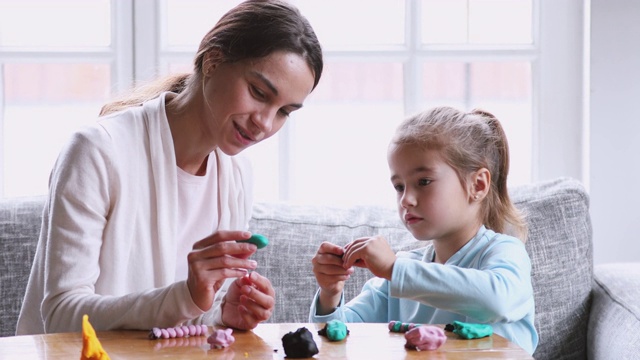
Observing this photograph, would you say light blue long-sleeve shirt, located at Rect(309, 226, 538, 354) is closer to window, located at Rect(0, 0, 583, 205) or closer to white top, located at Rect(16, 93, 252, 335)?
white top, located at Rect(16, 93, 252, 335)

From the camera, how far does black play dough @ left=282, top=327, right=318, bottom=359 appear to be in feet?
3.96

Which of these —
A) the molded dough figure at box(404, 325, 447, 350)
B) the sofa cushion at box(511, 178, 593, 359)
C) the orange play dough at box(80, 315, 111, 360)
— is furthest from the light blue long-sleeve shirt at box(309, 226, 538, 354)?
the orange play dough at box(80, 315, 111, 360)

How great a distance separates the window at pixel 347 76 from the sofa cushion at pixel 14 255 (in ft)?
1.88

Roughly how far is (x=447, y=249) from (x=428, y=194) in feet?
0.46

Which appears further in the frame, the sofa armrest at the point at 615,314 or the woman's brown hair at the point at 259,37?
the sofa armrest at the point at 615,314

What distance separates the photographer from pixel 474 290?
152 centimetres

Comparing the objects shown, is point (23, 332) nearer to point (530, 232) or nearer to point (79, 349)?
point (79, 349)

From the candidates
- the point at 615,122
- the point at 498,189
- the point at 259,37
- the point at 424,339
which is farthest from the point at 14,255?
the point at 615,122

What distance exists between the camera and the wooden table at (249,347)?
1222 millimetres

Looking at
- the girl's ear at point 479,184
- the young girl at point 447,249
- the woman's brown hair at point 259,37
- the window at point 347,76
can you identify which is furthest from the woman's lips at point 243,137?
the window at point 347,76

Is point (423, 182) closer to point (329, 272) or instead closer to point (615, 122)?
point (329, 272)

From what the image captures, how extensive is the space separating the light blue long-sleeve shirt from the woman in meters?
0.24

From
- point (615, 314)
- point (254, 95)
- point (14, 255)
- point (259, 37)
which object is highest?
point (259, 37)

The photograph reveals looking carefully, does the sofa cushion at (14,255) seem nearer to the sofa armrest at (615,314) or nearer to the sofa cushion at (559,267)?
the sofa cushion at (559,267)
